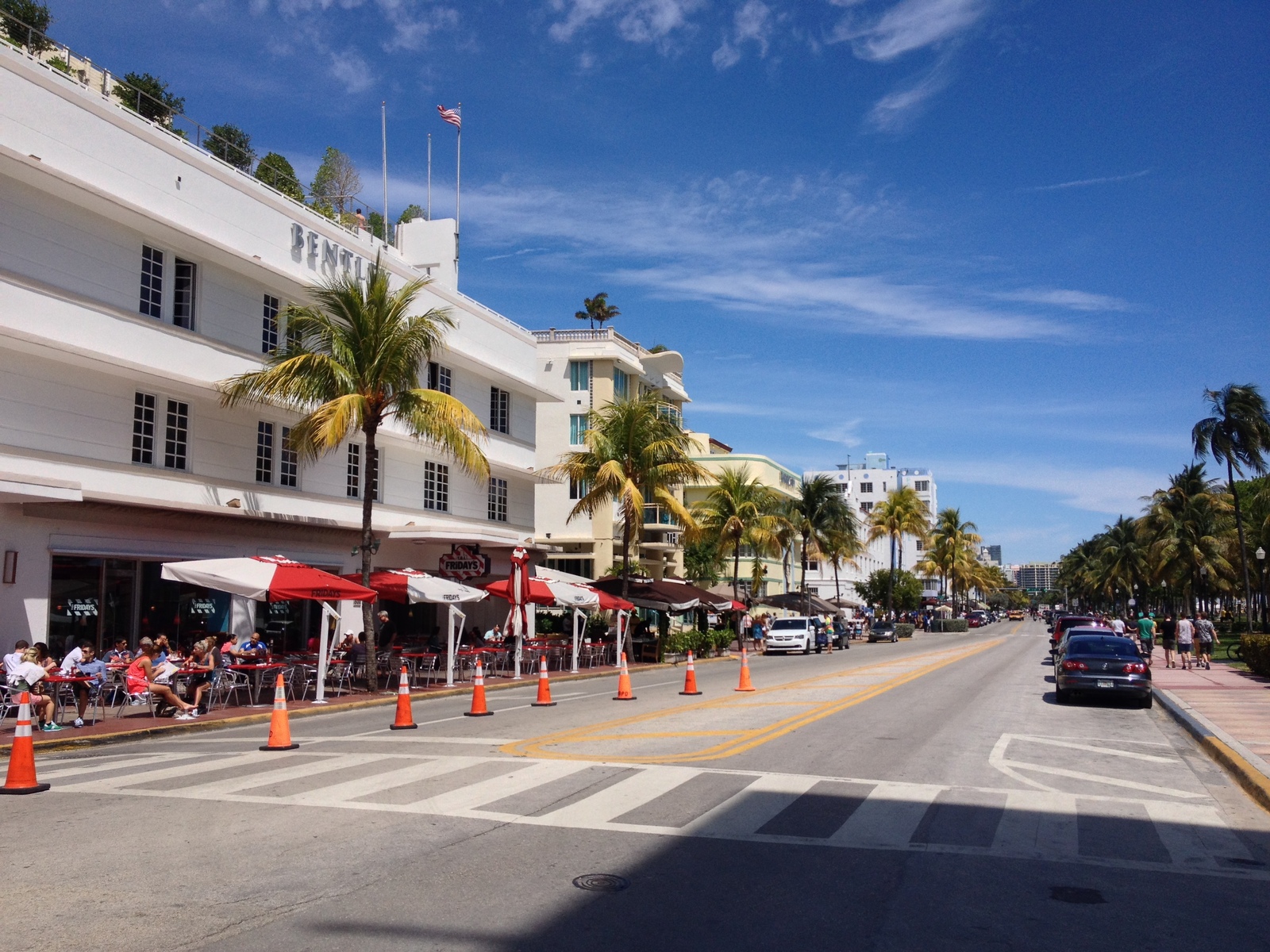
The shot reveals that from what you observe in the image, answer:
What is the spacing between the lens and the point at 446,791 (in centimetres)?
1045

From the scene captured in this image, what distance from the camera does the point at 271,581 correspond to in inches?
785

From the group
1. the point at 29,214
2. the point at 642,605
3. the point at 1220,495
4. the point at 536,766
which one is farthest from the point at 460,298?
the point at 1220,495

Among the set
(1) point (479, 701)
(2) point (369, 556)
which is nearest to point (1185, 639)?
(1) point (479, 701)

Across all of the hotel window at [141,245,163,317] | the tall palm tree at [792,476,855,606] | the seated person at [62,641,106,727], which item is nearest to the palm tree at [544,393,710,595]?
the hotel window at [141,245,163,317]

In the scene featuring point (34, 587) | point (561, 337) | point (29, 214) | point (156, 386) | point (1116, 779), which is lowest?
point (1116, 779)

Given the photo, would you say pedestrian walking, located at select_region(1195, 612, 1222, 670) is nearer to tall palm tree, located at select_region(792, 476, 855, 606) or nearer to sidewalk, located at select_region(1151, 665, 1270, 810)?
sidewalk, located at select_region(1151, 665, 1270, 810)

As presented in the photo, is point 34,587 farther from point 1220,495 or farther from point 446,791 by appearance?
point 1220,495

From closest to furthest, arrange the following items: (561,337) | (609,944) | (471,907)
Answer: (609,944), (471,907), (561,337)

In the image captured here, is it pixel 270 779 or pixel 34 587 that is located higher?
pixel 34 587

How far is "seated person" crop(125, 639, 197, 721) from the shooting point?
17734 millimetres

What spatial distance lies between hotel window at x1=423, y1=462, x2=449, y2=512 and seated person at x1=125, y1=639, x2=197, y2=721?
16.1m

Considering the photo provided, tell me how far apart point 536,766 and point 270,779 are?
2.89 m

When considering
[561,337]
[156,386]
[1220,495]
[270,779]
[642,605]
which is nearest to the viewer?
[270,779]

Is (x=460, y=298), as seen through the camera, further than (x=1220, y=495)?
No
